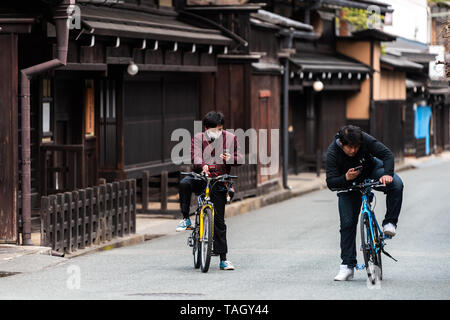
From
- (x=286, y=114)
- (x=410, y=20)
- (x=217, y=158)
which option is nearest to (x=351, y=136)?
(x=217, y=158)

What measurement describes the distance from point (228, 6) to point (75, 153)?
782cm

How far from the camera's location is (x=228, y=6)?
24.4 metres

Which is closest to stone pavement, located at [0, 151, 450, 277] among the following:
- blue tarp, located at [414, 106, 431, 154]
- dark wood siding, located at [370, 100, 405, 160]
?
dark wood siding, located at [370, 100, 405, 160]

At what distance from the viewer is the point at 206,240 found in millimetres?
12438

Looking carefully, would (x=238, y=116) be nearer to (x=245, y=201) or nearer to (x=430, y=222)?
(x=245, y=201)

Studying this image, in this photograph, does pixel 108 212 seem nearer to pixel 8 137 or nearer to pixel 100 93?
pixel 8 137

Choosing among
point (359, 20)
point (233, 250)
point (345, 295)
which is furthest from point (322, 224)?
point (359, 20)

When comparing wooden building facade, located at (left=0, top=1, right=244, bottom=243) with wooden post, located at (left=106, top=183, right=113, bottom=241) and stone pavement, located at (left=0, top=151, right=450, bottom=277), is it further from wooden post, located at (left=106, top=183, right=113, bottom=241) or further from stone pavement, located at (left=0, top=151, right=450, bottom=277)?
wooden post, located at (left=106, top=183, right=113, bottom=241)

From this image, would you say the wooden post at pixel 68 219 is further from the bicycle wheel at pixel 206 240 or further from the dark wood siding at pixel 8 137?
the bicycle wheel at pixel 206 240

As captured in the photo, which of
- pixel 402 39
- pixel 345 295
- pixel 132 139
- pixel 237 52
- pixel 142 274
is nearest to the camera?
pixel 345 295

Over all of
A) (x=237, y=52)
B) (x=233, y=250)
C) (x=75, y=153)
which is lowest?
(x=233, y=250)

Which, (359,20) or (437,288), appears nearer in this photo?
(437,288)

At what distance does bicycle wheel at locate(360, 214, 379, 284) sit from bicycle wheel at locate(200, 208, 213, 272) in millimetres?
2039

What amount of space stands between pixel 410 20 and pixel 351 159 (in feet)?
144
